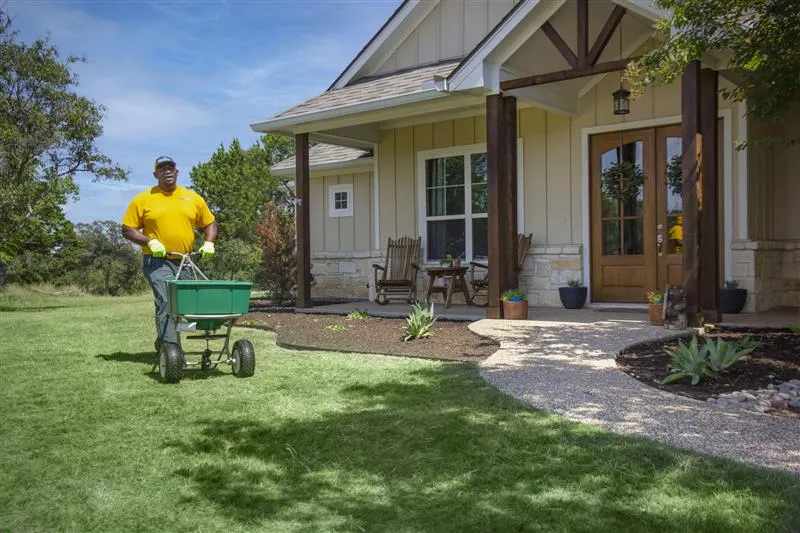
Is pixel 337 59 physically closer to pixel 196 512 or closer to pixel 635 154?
pixel 635 154

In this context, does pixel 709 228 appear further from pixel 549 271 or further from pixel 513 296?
pixel 549 271

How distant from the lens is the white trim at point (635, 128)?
800cm

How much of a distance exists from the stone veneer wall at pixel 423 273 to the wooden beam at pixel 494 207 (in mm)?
1771

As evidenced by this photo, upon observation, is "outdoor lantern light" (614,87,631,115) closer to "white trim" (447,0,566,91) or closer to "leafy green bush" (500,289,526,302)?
"white trim" (447,0,566,91)

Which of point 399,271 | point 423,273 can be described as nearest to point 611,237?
point 423,273

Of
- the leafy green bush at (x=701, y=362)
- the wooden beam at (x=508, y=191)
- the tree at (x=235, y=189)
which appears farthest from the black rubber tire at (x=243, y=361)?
the tree at (x=235, y=189)

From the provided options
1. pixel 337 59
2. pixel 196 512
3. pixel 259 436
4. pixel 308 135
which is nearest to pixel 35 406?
pixel 259 436

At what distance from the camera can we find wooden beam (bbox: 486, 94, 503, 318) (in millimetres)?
7777

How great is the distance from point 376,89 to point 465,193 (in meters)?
2.09

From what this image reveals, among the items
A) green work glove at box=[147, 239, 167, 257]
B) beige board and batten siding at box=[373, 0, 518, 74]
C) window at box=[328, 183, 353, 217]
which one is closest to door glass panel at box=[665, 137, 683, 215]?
beige board and batten siding at box=[373, 0, 518, 74]

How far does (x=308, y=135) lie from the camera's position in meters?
10.1

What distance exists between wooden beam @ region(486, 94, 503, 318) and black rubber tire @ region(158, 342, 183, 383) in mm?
4026

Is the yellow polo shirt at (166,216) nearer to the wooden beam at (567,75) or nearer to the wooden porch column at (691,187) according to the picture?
the wooden beam at (567,75)

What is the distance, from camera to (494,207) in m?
7.79
